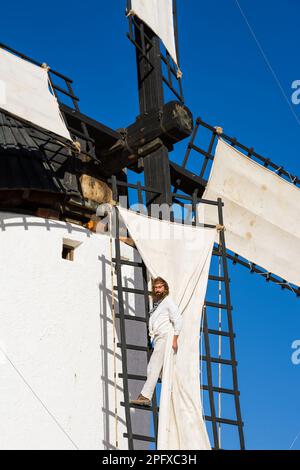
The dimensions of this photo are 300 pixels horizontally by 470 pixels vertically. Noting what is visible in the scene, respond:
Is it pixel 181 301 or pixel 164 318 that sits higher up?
pixel 181 301

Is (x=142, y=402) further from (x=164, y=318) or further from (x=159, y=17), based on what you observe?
(x=159, y=17)

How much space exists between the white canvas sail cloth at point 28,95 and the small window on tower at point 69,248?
1.22 meters

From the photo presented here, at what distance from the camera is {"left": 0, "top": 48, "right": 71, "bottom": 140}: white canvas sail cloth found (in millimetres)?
9375

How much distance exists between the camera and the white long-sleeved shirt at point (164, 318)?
26.7 ft

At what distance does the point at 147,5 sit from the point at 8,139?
3.04 metres

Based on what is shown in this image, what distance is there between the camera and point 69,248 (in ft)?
31.8

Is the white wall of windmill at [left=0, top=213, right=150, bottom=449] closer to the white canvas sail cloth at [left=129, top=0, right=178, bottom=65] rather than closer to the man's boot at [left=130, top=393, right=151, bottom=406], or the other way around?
the man's boot at [left=130, top=393, right=151, bottom=406]

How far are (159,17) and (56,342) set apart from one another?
4947 millimetres

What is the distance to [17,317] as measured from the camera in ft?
28.7

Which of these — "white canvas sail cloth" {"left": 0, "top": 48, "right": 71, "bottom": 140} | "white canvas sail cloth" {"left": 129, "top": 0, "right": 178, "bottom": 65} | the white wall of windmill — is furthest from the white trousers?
"white canvas sail cloth" {"left": 129, "top": 0, "right": 178, "bottom": 65}

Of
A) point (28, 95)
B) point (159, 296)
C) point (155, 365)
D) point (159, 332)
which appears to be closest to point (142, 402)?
point (155, 365)

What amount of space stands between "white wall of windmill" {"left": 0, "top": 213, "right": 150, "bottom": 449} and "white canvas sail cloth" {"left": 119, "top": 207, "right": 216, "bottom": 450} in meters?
0.95

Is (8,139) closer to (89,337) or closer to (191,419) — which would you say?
(89,337)

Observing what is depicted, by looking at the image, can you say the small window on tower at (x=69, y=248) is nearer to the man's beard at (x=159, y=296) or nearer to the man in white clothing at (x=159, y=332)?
the man's beard at (x=159, y=296)
